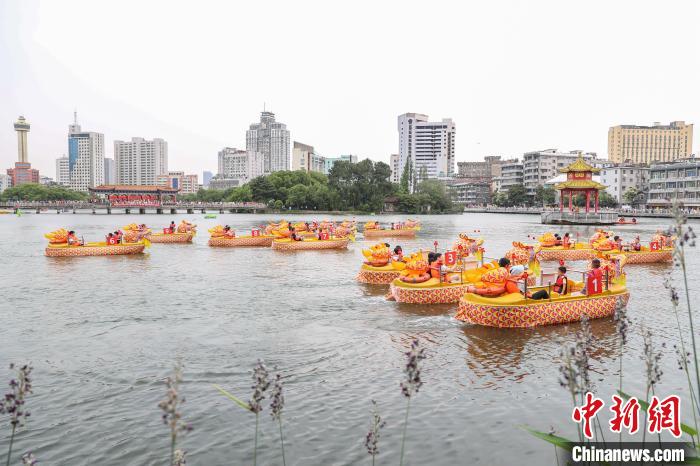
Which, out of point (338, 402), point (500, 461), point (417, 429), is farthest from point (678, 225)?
point (338, 402)

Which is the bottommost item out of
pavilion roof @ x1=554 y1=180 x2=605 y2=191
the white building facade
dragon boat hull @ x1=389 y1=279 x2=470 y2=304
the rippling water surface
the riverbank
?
the rippling water surface

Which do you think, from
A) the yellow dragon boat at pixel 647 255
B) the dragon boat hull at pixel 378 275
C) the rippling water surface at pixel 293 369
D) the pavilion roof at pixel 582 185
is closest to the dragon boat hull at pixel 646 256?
the yellow dragon boat at pixel 647 255

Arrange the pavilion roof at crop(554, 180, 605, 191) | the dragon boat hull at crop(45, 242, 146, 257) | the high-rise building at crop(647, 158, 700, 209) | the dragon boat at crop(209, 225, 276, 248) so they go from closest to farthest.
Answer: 1. the dragon boat hull at crop(45, 242, 146, 257)
2. the dragon boat at crop(209, 225, 276, 248)
3. the pavilion roof at crop(554, 180, 605, 191)
4. the high-rise building at crop(647, 158, 700, 209)

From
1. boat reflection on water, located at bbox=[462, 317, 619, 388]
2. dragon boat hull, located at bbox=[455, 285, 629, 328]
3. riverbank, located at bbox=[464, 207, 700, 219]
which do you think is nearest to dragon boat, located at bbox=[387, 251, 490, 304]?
dragon boat hull, located at bbox=[455, 285, 629, 328]

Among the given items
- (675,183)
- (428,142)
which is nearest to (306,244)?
(675,183)

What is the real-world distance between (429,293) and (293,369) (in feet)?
22.1

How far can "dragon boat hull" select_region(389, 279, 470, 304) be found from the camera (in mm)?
16828

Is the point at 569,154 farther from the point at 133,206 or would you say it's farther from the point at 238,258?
the point at 238,258

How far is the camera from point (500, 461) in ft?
25.2

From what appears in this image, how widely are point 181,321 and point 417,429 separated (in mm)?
8970

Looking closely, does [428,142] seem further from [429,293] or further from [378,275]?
[429,293]

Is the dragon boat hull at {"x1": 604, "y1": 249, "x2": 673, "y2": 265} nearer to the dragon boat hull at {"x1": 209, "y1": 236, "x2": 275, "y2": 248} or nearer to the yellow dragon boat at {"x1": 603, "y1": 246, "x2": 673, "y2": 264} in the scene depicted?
the yellow dragon boat at {"x1": 603, "y1": 246, "x2": 673, "y2": 264}

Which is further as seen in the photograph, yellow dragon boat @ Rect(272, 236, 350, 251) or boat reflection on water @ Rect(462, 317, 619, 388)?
yellow dragon boat @ Rect(272, 236, 350, 251)

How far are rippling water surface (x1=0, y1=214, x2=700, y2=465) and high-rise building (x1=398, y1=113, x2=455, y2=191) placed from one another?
171 m
